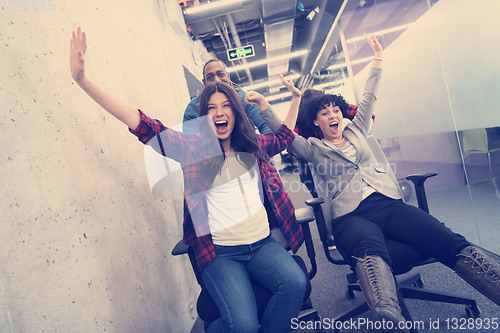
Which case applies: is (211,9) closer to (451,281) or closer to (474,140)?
(474,140)

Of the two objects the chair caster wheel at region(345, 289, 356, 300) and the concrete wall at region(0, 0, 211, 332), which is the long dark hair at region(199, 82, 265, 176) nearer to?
the concrete wall at region(0, 0, 211, 332)

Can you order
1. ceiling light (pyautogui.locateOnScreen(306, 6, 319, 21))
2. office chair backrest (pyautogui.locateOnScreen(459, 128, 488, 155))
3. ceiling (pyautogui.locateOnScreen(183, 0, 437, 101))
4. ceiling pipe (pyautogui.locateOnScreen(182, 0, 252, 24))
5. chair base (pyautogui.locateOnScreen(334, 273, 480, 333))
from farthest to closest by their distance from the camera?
1. ceiling light (pyautogui.locateOnScreen(306, 6, 319, 21))
2. ceiling pipe (pyautogui.locateOnScreen(182, 0, 252, 24))
3. ceiling (pyautogui.locateOnScreen(183, 0, 437, 101))
4. office chair backrest (pyautogui.locateOnScreen(459, 128, 488, 155))
5. chair base (pyautogui.locateOnScreen(334, 273, 480, 333))

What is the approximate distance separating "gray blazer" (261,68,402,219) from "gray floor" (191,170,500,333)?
0.68 metres

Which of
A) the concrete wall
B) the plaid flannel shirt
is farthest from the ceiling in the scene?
the concrete wall

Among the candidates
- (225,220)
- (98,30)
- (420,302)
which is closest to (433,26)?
(420,302)

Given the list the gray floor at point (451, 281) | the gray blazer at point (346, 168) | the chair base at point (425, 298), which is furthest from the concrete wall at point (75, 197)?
the chair base at point (425, 298)

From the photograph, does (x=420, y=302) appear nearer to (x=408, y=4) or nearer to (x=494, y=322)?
(x=494, y=322)

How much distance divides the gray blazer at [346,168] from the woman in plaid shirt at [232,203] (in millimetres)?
183

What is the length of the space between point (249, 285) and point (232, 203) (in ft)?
1.24

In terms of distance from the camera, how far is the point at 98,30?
1423 millimetres

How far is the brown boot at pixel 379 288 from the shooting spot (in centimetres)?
99

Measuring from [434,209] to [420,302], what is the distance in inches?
63.1

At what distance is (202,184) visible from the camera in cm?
134

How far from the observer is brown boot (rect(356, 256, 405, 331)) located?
39.0 inches
